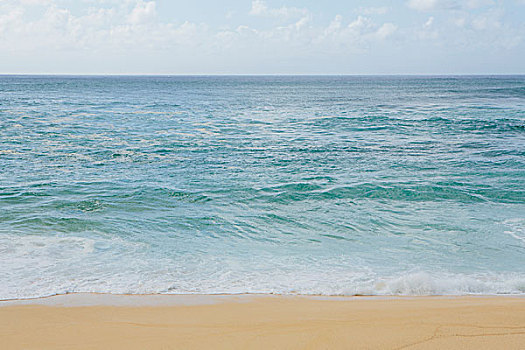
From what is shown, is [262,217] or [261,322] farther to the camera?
[262,217]

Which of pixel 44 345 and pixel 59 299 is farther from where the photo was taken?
pixel 59 299

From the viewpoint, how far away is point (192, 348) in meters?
4.36

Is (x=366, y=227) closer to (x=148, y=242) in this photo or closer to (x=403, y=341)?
(x=148, y=242)

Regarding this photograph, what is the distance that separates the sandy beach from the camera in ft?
14.6

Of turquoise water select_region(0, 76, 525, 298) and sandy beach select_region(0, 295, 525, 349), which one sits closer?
sandy beach select_region(0, 295, 525, 349)

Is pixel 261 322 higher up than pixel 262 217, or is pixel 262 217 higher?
pixel 261 322

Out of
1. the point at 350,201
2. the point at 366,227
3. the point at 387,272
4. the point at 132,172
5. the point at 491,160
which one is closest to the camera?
the point at 387,272

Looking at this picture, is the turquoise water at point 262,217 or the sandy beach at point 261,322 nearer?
the sandy beach at point 261,322

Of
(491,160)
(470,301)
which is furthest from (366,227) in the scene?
(491,160)

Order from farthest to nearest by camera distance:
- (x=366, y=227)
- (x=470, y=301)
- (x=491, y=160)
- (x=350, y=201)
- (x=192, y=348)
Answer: (x=491, y=160) → (x=350, y=201) → (x=366, y=227) → (x=470, y=301) → (x=192, y=348)

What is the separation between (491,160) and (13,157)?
57.8 ft

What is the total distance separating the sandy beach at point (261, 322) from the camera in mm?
4441

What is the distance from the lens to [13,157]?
16.7 m

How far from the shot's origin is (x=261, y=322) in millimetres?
5070
